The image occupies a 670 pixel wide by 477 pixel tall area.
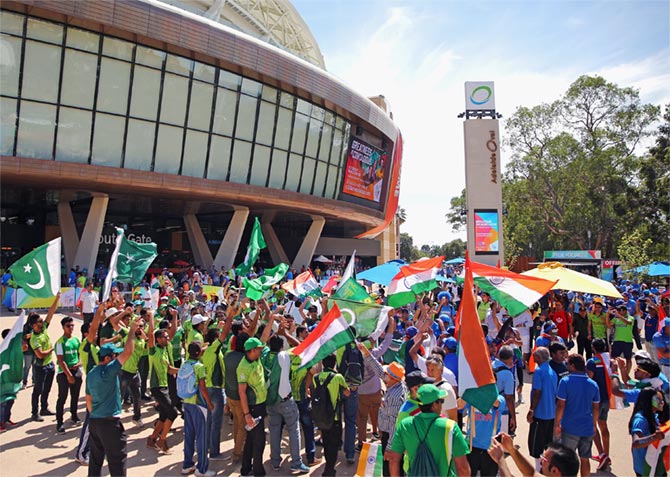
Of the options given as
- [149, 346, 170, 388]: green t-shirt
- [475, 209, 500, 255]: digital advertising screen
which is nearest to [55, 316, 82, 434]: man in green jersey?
[149, 346, 170, 388]: green t-shirt

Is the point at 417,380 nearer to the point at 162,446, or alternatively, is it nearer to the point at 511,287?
the point at 511,287

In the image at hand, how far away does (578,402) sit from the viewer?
5.25 m

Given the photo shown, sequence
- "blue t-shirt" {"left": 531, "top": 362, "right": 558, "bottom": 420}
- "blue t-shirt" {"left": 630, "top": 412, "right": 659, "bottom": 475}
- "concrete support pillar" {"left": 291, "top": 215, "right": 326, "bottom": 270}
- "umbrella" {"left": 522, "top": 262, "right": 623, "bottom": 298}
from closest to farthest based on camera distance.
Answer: "blue t-shirt" {"left": 630, "top": 412, "right": 659, "bottom": 475}
"blue t-shirt" {"left": 531, "top": 362, "right": 558, "bottom": 420}
"umbrella" {"left": 522, "top": 262, "right": 623, "bottom": 298}
"concrete support pillar" {"left": 291, "top": 215, "right": 326, "bottom": 270}

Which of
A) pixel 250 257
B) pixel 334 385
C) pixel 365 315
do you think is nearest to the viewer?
pixel 334 385

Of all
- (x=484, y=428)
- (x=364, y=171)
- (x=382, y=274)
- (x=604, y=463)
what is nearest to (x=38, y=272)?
(x=484, y=428)

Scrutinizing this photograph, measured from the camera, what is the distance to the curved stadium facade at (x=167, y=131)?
20969 mm

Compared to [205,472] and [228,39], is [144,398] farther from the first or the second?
[228,39]

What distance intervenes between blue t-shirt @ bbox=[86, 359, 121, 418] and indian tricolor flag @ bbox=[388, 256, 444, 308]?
5.61m

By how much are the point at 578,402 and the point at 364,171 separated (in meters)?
32.0

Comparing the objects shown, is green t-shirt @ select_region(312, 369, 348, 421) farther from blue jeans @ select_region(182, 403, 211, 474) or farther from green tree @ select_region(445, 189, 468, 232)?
green tree @ select_region(445, 189, 468, 232)

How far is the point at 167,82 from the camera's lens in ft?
79.0

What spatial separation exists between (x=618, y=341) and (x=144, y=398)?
32.7ft

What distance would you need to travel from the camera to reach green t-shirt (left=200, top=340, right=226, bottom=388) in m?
6.73

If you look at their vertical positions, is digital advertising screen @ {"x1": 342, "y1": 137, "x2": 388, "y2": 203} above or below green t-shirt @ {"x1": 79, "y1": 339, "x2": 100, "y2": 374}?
above
